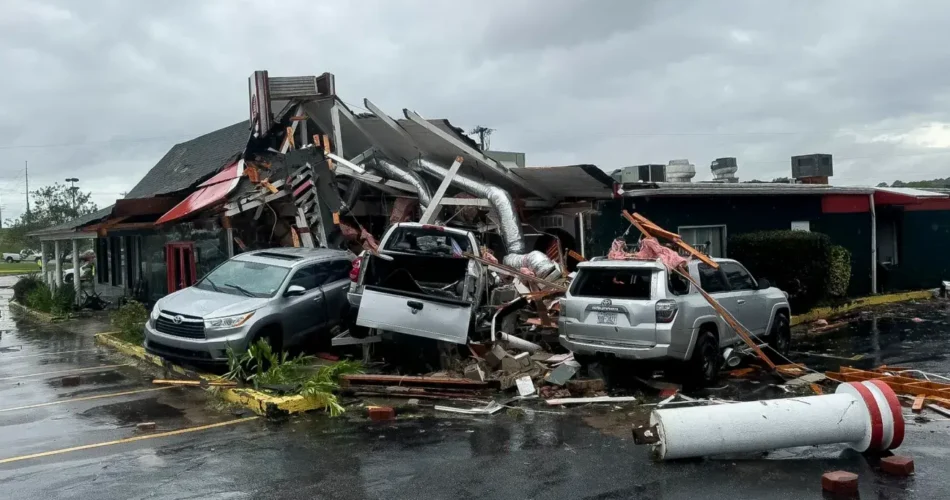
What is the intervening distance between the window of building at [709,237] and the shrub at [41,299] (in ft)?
56.6

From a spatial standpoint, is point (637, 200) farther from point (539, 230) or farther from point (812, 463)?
point (812, 463)

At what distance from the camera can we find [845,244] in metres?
21.0

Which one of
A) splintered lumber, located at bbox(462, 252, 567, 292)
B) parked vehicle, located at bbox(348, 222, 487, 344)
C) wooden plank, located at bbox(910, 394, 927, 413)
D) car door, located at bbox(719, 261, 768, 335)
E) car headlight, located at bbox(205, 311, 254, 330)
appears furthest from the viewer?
splintered lumber, located at bbox(462, 252, 567, 292)

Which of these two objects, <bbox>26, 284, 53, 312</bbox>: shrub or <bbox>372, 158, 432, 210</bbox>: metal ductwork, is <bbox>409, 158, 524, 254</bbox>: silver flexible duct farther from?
<bbox>26, 284, 53, 312</bbox>: shrub

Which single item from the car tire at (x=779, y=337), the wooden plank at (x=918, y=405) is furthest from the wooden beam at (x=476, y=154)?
the wooden plank at (x=918, y=405)

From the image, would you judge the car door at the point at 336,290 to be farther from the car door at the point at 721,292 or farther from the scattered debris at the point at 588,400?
the car door at the point at 721,292

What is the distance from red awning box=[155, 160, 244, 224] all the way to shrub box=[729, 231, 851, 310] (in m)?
11.4

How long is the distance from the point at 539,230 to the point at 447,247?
18.8 feet

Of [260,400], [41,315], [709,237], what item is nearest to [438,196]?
[260,400]

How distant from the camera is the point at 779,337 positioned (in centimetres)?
1271

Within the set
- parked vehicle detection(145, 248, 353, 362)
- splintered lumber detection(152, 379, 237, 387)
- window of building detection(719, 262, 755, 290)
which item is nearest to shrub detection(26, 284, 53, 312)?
parked vehicle detection(145, 248, 353, 362)

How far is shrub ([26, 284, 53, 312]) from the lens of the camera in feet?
71.7

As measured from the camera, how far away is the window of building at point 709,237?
58.6ft

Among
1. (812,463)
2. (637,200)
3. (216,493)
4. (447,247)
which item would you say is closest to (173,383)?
(447,247)
